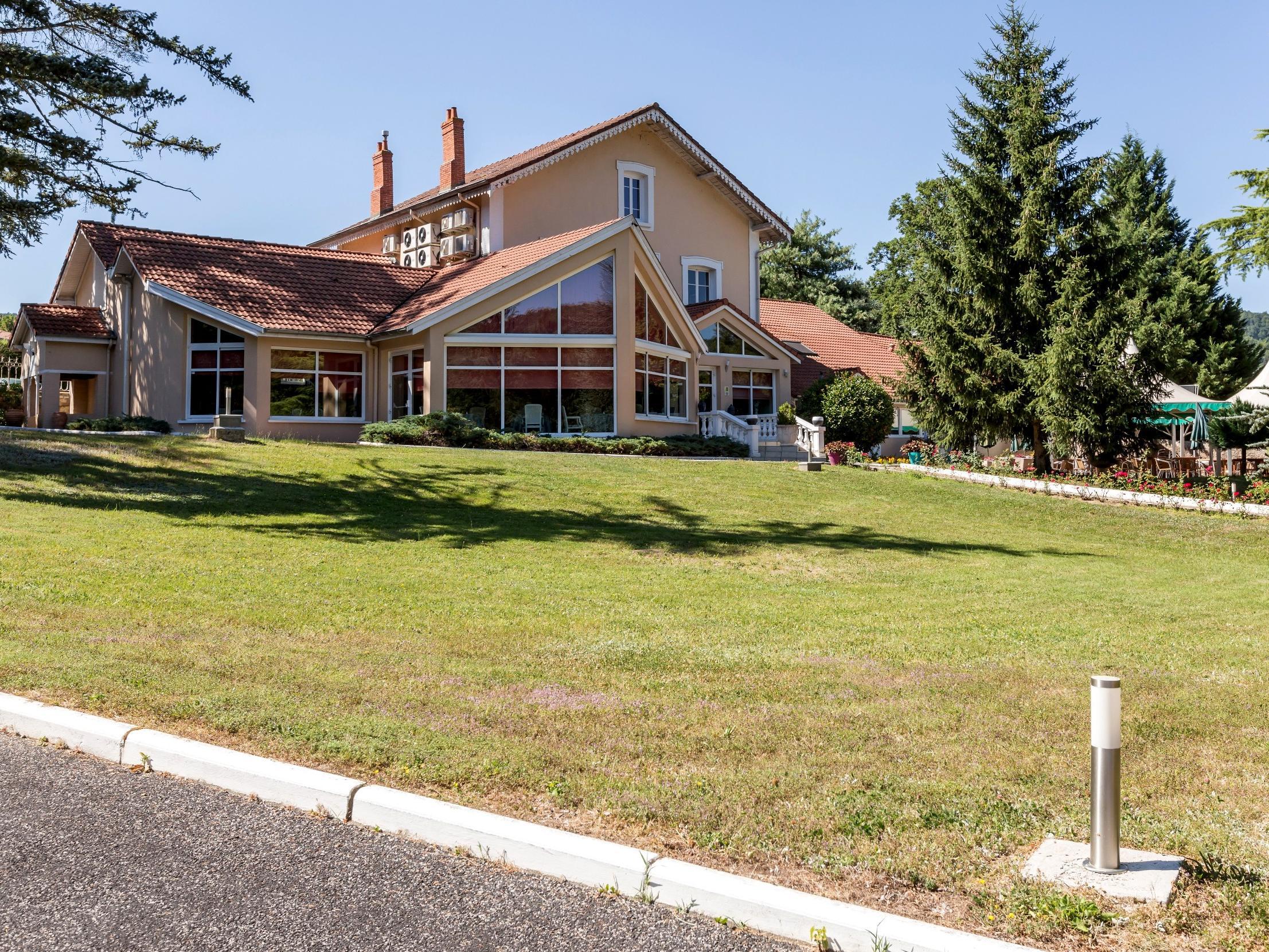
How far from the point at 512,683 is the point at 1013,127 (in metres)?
22.5

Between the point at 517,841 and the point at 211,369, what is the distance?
2584 centimetres

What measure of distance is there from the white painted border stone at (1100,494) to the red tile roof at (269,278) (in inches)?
638

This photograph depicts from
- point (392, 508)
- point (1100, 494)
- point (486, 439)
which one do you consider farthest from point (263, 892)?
point (486, 439)

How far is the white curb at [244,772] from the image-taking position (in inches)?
196

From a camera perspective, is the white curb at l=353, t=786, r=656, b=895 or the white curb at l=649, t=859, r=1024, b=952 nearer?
the white curb at l=649, t=859, r=1024, b=952

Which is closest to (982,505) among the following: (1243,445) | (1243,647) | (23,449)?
(1243,445)

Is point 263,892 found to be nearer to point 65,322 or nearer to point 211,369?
point 211,369

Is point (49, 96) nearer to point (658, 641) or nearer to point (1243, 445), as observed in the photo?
point (658, 641)

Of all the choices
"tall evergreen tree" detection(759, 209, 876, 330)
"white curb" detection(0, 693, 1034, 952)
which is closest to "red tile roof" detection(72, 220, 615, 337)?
"white curb" detection(0, 693, 1034, 952)

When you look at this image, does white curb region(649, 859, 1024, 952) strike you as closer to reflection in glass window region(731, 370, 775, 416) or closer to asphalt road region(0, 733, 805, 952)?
asphalt road region(0, 733, 805, 952)

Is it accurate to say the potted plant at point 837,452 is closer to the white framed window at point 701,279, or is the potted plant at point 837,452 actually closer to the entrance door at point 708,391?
the entrance door at point 708,391

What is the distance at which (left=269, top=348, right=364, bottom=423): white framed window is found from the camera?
2745 centimetres

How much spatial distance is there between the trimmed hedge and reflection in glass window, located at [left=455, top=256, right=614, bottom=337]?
3060mm

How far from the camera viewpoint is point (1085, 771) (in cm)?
556
